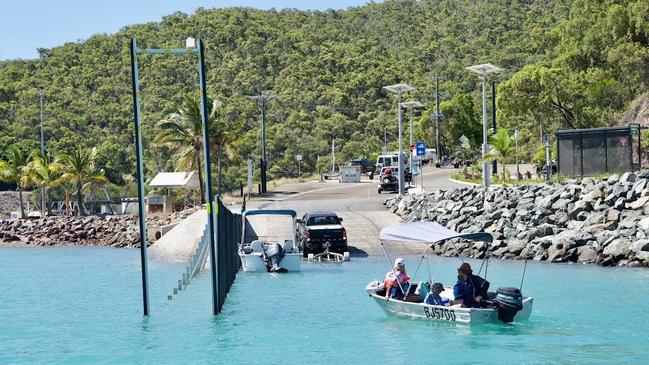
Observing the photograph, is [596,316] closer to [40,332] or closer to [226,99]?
[40,332]

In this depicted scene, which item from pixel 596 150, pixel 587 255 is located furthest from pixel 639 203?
pixel 596 150

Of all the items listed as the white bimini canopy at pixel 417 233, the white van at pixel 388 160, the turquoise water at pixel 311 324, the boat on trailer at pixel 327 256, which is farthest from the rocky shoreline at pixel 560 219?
the white van at pixel 388 160

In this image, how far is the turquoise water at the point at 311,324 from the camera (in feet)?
90.8

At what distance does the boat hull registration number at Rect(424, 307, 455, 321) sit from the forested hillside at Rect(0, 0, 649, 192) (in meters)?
50.8

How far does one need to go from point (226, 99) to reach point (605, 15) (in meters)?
69.0

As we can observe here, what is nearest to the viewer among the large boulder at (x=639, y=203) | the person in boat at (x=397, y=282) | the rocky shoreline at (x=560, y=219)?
the person in boat at (x=397, y=282)

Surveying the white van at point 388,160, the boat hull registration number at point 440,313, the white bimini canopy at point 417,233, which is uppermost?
the white van at point 388,160

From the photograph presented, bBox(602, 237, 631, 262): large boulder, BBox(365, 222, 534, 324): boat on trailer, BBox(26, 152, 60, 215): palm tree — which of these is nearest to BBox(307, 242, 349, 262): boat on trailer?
BBox(602, 237, 631, 262): large boulder

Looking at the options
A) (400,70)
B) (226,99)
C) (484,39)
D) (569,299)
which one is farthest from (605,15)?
(484,39)

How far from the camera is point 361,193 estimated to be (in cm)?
7981

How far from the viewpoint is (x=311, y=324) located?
32531 millimetres

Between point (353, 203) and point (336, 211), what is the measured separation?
4.90 meters

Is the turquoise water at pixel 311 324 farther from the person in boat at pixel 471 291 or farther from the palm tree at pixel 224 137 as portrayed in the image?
the palm tree at pixel 224 137

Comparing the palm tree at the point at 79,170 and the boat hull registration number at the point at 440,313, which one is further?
the palm tree at the point at 79,170
